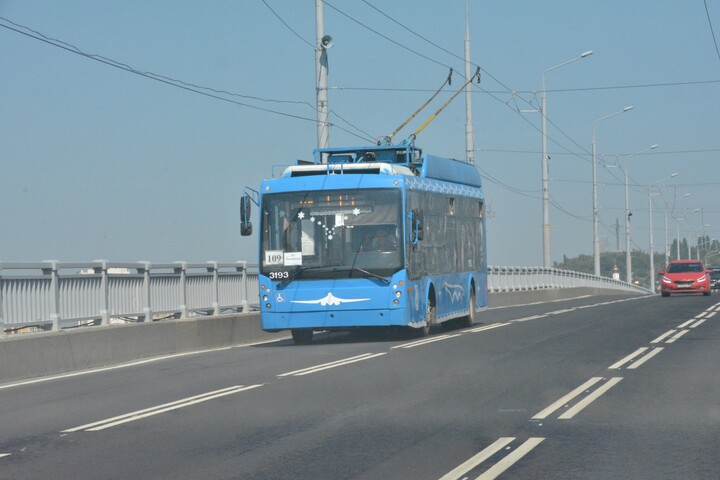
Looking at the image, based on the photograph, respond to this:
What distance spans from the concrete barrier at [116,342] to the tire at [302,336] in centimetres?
135

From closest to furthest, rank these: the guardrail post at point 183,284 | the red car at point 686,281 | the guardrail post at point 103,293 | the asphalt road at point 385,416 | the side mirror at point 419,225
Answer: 1. the asphalt road at point 385,416
2. the guardrail post at point 103,293
3. the side mirror at point 419,225
4. the guardrail post at point 183,284
5. the red car at point 686,281

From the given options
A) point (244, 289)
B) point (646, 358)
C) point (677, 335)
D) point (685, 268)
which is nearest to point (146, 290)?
point (244, 289)

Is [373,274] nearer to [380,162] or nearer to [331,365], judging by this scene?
[380,162]

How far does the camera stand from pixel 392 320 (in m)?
21.8

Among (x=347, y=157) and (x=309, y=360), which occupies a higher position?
(x=347, y=157)

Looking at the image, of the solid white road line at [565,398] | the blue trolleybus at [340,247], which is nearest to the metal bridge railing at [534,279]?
the blue trolleybus at [340,247]

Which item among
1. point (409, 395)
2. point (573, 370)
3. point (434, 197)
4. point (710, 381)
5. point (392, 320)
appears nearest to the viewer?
point (409, 395)

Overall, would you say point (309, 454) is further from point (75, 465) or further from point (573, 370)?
point (573, 370)

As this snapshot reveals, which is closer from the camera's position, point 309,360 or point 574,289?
point 309,360

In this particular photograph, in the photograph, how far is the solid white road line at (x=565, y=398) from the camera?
11.4 metres

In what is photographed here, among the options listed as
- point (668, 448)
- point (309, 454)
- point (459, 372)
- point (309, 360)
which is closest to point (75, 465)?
point (309, 454)

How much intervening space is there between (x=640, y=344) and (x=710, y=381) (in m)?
6.07

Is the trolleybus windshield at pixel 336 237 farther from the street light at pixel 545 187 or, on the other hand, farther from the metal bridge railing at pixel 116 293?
the street light at pixel 545 187

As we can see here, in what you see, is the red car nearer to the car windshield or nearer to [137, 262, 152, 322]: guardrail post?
Answer: the car windshield
